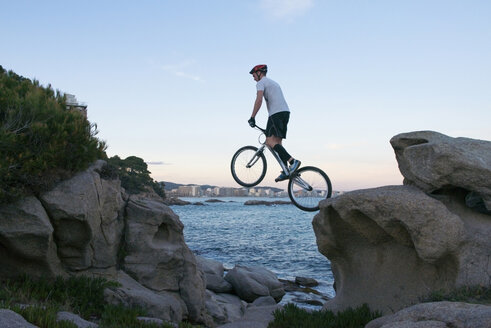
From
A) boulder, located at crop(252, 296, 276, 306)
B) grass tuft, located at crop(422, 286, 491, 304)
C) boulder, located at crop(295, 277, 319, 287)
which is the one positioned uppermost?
grass tuft, located at crop(422, 286, 491, 304)

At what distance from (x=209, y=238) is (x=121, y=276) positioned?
46127 mm

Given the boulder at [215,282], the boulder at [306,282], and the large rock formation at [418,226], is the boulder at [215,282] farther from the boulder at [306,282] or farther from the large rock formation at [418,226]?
the large rock formation at [418,226]

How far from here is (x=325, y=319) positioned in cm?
1290

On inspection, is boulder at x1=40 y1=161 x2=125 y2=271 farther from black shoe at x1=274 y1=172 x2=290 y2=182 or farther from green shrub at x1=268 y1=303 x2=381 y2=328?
green shrub at x1=268 y1=303 x2=381 y2=328

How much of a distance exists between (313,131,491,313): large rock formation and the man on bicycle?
77.8 inches

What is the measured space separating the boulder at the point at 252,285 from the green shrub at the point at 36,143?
14482 mm

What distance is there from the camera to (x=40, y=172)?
1241 cm

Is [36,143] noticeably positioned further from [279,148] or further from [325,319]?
[325,319]

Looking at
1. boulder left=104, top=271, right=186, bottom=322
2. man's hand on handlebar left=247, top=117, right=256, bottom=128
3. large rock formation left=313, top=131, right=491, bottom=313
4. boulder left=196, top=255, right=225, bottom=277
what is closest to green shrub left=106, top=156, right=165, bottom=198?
boulder left=196, top=255, right=225, bottom=277

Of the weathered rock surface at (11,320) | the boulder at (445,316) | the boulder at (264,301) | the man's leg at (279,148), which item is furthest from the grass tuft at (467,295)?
the boulder at (264,301)

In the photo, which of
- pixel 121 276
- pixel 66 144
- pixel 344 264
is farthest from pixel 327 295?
pixel 66 144

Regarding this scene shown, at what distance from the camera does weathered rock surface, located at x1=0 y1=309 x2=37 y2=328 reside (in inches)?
305

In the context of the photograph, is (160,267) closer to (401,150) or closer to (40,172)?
(40,172)

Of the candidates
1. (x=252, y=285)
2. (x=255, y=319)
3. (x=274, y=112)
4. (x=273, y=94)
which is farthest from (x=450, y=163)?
(x=252, y=285)
